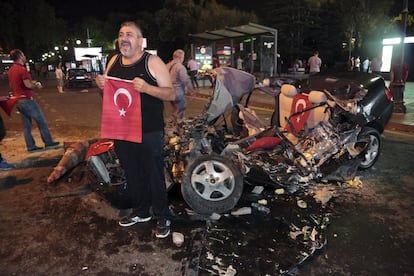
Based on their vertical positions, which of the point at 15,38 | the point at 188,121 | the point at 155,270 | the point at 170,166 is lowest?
the point at 155,270

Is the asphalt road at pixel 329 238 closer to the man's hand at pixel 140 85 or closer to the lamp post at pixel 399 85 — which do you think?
the man's hand at pixel 140 85

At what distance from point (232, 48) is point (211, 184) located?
19304 millimetres

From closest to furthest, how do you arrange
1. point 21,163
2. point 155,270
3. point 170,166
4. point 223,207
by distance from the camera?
point 155,270 → point 223,207 → point 170,166 → point 21,163

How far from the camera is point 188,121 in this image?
16.0 ft

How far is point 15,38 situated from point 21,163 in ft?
157

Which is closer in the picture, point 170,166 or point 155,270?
point 155,270

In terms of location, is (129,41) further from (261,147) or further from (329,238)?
(329,238)

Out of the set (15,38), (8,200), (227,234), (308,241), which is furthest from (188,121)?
(15,38)

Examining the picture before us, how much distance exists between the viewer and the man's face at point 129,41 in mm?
3256

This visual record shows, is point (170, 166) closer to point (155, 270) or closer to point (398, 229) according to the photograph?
point (155, 270)

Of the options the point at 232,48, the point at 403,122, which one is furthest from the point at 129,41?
the point at 232,48

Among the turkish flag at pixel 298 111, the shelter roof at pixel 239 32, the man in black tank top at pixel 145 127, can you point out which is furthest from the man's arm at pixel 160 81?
the shelter roof at pixel 239 32

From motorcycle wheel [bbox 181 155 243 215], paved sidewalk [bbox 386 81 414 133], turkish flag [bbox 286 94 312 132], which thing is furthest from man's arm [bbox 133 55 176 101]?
paved sidewalk [bbox 386 81 414 133]

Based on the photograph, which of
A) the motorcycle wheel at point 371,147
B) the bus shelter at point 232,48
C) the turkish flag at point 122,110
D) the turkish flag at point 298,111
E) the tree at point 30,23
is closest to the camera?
the turkish flag at point 122,110
